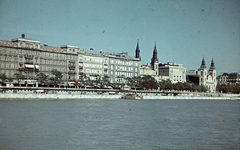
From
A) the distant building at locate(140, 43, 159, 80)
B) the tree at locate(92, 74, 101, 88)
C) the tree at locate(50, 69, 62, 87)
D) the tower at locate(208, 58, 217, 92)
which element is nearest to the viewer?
the tree at locate(50, 69, 62, 87)

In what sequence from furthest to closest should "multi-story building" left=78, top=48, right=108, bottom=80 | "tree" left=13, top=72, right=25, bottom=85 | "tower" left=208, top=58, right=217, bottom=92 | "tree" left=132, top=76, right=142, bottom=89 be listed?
"tower" left=208, top=58, right=217, bottom=92, "tree" left=132, top=76, right=142, bottom=89, "multi-story building" left=78, top=48, right=108, bottom=80, "tree" left=13, top=72, right=25, bottom=85

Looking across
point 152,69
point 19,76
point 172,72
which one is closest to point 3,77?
point 19,76

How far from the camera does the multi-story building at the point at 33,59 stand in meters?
91.3

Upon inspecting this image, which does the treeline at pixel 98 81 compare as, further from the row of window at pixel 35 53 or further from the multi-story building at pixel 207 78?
the multi-story building at pixel 207 78

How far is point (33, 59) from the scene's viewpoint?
320 feet

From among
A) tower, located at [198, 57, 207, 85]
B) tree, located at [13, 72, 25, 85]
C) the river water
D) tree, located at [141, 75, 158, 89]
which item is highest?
tower, located at [198, 57, 207, 85]

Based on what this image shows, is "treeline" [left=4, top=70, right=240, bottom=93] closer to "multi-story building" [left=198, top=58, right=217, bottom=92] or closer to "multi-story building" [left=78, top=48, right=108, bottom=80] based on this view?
"multi-story building" [left=78, top=48, right=108, bottom=80]

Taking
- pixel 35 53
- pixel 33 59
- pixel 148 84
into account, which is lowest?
pixel 148 84

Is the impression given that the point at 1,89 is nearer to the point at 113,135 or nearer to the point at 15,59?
the point at 15,59

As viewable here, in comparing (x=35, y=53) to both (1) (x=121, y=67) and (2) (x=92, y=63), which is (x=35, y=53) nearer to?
(2) (x=92, y=63)

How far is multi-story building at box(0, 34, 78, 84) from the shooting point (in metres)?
91.3

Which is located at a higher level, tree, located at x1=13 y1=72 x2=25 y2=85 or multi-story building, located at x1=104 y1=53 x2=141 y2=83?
multi-story building, located at x1=104 y1=53 x2=141 y2=83

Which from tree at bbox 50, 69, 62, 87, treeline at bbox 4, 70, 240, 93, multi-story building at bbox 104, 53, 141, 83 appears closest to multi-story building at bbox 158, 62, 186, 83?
treeline at bbox 4, 70, 240, 93

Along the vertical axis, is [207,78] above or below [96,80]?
above
